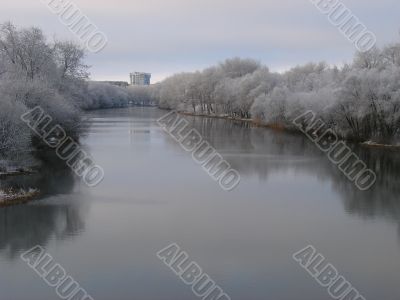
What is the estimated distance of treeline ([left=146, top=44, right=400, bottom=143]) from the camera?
3203 centimetres

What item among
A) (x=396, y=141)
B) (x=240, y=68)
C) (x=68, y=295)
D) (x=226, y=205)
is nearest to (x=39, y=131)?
(x=226, y=205)

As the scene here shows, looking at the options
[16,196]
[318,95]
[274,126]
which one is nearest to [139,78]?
[274,126]

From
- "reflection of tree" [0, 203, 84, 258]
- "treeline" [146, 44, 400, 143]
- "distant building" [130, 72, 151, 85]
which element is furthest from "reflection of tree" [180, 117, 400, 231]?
"distant building" [130, 72, 151, 85]

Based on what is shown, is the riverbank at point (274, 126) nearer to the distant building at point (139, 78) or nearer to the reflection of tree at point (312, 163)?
the reflection of tree at point (312, 163)

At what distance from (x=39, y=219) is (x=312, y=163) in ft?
47.1

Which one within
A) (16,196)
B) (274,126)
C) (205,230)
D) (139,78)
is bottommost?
(205,230)

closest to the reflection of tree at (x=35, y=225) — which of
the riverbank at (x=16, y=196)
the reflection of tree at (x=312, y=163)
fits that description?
the riverbank at (x=16, y=196)

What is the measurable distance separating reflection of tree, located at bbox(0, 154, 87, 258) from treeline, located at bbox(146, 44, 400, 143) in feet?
66.8

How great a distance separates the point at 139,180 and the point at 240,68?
175ft

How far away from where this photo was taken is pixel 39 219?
1410 centimetres

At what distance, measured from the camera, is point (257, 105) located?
1916 inches

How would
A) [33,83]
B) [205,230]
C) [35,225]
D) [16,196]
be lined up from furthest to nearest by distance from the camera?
1. [33,83]
2. [16,196]
3. [35,225]
4. [205,230]

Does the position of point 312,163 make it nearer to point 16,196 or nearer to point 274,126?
point 16,196

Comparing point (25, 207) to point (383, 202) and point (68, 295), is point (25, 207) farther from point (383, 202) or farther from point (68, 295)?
point (383, 202)
